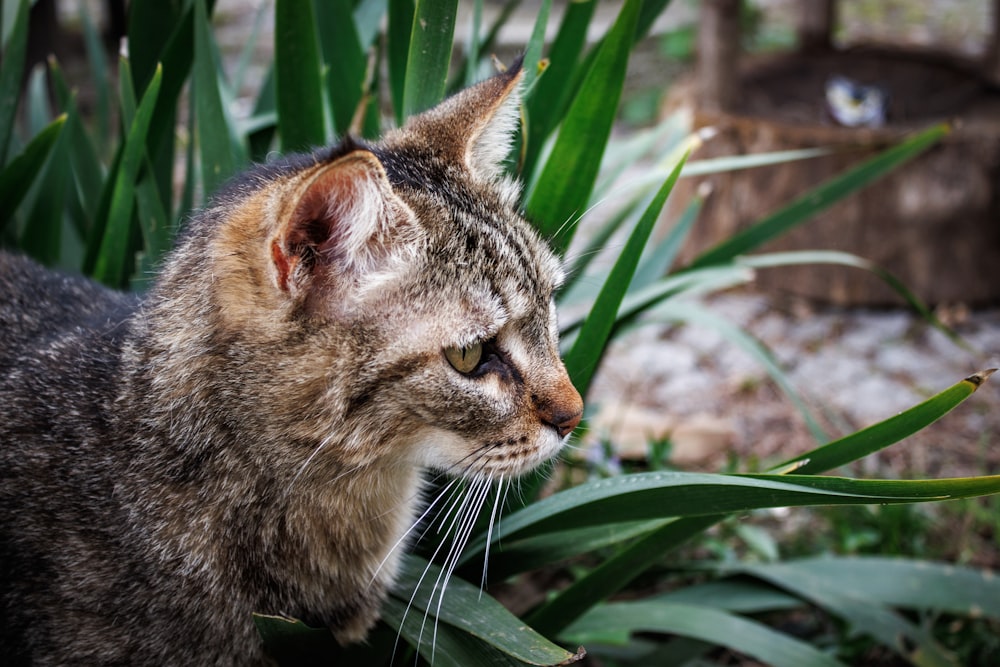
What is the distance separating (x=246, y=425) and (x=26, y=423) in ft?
1.43

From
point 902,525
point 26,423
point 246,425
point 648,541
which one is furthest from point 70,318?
point 902,525

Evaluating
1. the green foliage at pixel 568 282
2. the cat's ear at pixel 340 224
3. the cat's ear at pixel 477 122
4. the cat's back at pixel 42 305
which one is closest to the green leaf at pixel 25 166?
the green foliage at pixel 568 282

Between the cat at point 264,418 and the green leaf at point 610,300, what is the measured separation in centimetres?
19

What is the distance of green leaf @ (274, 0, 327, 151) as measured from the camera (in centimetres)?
214

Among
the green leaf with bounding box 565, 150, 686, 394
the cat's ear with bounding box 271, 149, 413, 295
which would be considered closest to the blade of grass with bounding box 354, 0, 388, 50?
the green leaf with bounding box 565, 150, 686, 394

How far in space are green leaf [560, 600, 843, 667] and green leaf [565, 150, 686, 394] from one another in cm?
58

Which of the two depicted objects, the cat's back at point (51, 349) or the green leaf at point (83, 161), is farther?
the green leaf at point (83, 161)

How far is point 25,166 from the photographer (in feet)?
7.47

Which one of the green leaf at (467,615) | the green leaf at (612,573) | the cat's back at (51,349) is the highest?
the cat's back at (51,349)

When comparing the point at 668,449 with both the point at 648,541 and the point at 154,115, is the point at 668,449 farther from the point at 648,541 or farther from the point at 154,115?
the point at 154,115

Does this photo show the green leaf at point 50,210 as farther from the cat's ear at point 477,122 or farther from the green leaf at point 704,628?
the green leaf at point 704,628

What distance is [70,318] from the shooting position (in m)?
2.00

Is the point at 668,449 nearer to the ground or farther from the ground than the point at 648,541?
nearer to the ground

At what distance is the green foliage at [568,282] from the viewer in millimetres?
1712
